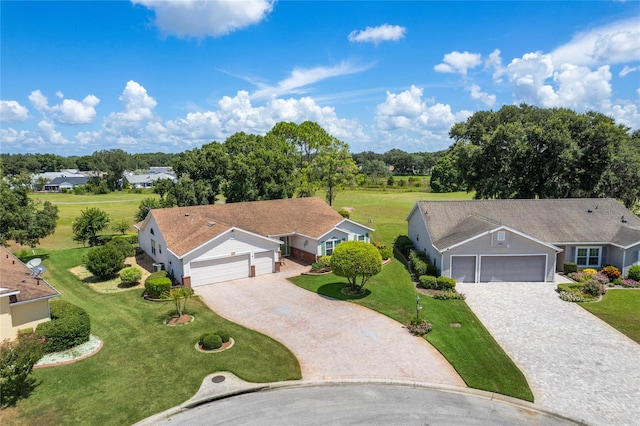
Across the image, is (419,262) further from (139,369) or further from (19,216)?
(19,216)

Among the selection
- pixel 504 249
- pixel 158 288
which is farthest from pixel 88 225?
pixel 504 249

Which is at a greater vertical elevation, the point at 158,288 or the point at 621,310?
the point at 158,288

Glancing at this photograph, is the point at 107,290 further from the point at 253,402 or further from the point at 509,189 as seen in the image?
the point at 509,189

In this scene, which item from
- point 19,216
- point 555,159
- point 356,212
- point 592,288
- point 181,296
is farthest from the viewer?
point 356,212

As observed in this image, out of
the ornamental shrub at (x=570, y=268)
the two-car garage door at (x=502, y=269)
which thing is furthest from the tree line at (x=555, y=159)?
the two-car garage door at (x=502, y=269)

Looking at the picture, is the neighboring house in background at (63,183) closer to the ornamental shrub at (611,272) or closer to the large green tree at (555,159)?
the large green tree at (555,159)

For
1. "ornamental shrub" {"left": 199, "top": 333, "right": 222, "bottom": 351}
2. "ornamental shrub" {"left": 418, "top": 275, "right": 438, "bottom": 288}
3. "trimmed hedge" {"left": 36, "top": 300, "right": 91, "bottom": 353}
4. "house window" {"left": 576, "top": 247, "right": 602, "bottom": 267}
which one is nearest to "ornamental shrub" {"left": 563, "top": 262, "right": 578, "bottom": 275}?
"house window" {"left": 576, "top": 247, "right": 602, "bottom": 267}

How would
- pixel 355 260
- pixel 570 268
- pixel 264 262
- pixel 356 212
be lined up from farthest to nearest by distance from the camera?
pixel 356 212 → pixel 264 262 → pixel 570 268 → pixel 355 260
